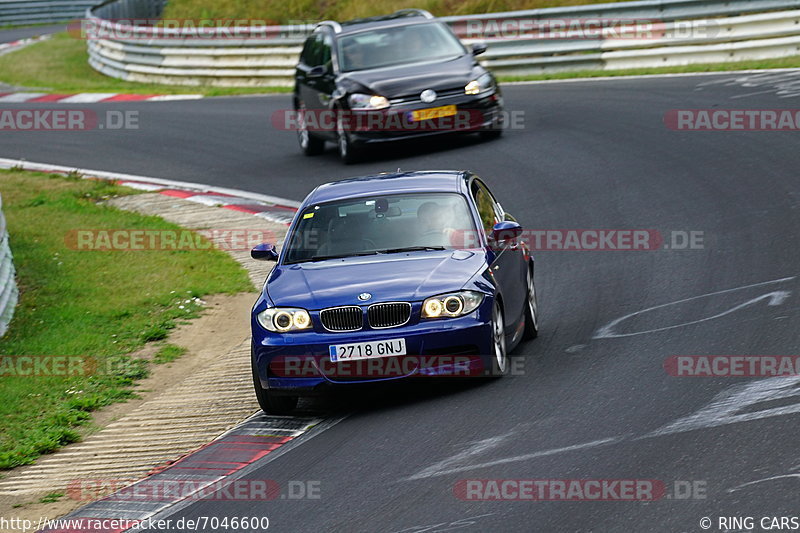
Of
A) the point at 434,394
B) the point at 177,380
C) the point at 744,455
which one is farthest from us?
the point at 177,380

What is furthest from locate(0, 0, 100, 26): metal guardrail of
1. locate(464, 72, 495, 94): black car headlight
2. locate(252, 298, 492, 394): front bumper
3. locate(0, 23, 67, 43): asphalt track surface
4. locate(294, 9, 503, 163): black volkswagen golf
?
locate(252, 298, 492, 394): front bumper

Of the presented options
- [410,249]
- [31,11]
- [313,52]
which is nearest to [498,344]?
[410,249]

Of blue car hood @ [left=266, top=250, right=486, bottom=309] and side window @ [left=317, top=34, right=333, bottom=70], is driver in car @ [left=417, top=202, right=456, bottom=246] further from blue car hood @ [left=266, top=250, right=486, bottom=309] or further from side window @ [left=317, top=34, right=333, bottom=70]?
side window @ [left=317, top=34, right=333, bottom=70]

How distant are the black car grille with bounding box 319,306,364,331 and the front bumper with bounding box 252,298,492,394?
80 millimetres

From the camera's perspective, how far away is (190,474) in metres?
8.03

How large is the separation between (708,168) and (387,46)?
5840mm

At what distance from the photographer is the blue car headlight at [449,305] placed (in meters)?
8.71

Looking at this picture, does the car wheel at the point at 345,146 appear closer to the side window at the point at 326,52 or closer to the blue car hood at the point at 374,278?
the side window at the point at 326,52

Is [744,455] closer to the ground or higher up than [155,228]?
higher up

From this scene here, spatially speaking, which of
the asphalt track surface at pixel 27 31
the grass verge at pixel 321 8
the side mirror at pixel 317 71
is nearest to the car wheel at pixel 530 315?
the side mirror at pixel 317 71

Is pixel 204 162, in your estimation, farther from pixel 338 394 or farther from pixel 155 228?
pixel 338 394

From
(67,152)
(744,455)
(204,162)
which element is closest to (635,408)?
(744,455)

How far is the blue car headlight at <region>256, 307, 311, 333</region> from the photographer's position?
8766mm

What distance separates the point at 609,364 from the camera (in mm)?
9117
